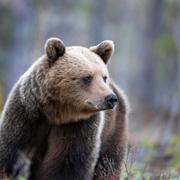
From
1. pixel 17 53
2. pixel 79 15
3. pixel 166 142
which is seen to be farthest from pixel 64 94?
pixel 79 15

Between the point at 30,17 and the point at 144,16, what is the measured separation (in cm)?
2067

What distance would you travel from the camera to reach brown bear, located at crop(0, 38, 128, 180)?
26.7ft

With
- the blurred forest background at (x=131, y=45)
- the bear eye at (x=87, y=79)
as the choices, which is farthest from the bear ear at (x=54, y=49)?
the blurred forest background at (x=131, y=45)

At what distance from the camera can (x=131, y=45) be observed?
5278 cm

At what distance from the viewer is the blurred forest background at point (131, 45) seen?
17.2 m

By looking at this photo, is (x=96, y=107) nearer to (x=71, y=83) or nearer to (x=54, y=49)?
(x=71, y=83)

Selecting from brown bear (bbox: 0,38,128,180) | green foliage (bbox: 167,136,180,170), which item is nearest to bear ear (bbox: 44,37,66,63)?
brown bear (bbox: 0,38,128,180)

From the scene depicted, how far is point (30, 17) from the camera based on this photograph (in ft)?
97.9

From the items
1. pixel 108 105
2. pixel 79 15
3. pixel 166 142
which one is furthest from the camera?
pixel 79 15

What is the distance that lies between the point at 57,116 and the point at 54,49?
67cm

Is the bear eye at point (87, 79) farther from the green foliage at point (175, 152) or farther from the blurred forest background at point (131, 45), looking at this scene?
the green foliage at point (175, 152)

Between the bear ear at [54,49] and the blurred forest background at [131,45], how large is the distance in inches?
53.4

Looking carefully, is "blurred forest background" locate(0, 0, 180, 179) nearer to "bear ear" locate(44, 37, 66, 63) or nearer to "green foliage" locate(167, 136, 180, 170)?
"green foliage" locate(167, 136, 180, 170)

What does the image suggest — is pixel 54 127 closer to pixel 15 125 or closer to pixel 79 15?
pixel 15 125
